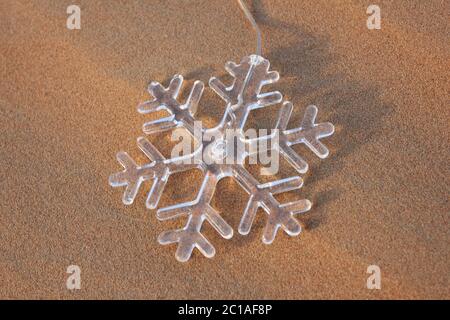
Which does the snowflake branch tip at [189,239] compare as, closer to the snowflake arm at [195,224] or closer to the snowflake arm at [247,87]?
the snowflake arm at [195,224]

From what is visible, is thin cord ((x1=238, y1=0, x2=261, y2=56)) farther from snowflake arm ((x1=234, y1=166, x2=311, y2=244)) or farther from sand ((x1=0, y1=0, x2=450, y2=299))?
snowflake arm ((x1=234, y1=166, x2=311, y2=244))

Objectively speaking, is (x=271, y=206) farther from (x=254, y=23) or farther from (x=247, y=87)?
(x=254, y=23)

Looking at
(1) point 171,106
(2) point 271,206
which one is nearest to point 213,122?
(1) point 171,106

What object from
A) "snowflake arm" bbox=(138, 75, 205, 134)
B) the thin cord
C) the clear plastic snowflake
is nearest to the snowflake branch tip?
the clear plastic snowflake

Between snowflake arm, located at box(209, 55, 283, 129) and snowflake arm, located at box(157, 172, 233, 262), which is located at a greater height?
snowflake arm, located at box(209, 55, 283, 129)

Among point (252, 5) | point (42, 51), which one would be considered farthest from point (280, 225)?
point (42, 51)

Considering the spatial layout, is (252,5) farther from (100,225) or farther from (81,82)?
(100,225)

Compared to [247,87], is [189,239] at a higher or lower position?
lower
